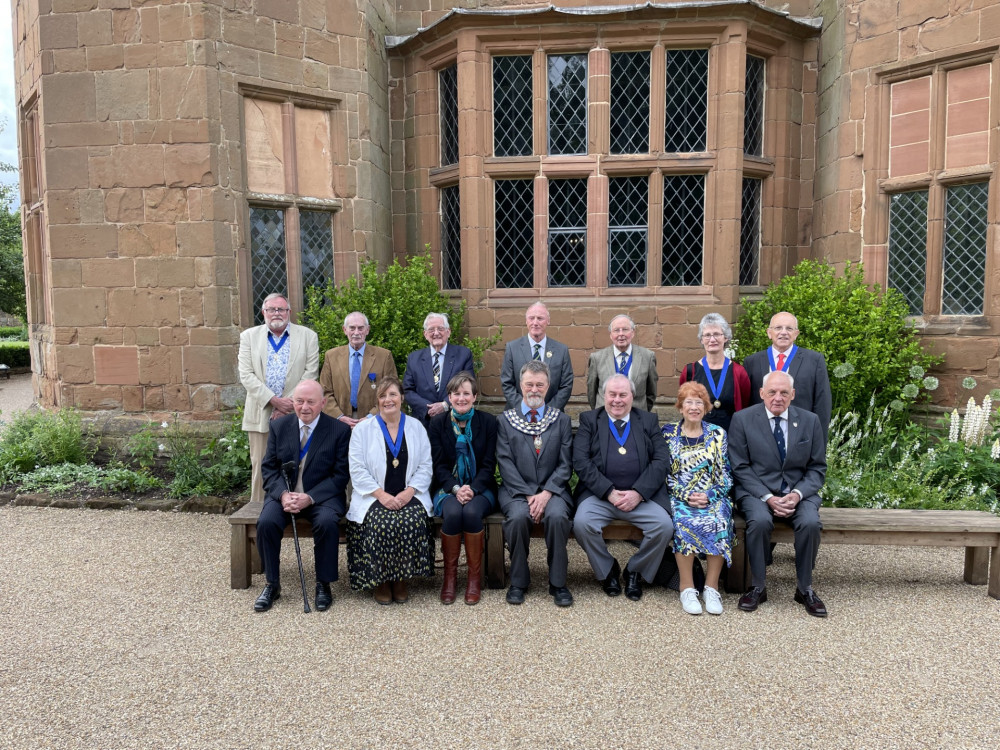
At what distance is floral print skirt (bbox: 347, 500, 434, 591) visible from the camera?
166 inches

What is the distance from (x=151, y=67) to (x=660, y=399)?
20.5 feet

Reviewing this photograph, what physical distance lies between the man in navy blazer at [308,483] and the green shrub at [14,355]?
730 inches

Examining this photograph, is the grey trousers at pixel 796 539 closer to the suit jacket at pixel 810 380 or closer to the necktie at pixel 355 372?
the suit jacket at pixel 810 380

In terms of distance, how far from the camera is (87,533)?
18.4ft

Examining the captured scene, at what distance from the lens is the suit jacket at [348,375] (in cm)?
539

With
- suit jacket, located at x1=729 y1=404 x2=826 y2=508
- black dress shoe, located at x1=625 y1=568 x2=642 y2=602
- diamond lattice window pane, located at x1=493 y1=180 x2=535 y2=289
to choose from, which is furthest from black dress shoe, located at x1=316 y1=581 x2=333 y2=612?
diamond lattice window pane, located at x1=493 y1=180 x2=535 y2=289

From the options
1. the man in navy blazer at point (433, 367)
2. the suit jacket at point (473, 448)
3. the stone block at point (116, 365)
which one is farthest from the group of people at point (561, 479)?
the stone block at point (116, 365)

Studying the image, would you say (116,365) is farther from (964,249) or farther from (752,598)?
(964,249)

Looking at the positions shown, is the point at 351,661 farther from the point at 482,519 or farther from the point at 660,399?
the point at 660,399

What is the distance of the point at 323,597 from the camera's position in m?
4.23

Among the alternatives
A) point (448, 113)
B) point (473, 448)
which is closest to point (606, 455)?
point (473, 448)

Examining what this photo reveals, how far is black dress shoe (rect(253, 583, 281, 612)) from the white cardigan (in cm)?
61

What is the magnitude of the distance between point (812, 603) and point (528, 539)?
1.70 m

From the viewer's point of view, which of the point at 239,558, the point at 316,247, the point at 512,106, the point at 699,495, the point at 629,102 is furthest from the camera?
the point at 512,106
